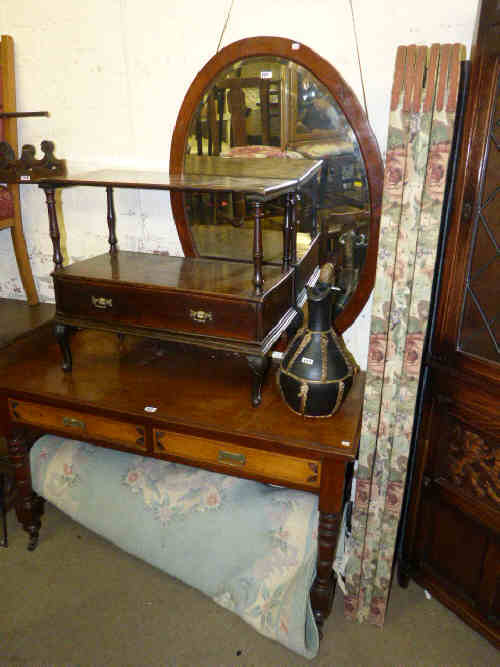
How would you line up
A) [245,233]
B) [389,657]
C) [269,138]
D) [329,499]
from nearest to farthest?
1. [329,499]
2. [389,657]
3. [269,138]
4. [245,233]

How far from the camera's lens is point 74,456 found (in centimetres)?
235

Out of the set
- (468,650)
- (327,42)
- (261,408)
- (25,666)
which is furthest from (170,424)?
(327,42)

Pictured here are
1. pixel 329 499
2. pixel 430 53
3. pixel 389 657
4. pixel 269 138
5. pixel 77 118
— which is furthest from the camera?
pixel 77 118

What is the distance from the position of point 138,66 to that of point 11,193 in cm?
89

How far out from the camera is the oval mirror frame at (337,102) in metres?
2.02

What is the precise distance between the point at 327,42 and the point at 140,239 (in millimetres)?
1177

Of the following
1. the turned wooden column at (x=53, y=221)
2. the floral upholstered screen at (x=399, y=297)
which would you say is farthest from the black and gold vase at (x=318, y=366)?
the turned wooden column at (x=53, y=221)

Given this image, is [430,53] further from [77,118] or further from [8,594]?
[8,594]

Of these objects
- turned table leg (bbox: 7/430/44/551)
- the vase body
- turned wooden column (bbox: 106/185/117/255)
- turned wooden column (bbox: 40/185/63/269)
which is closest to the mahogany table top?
turned wooden column (bbox: 40/185/63/269)

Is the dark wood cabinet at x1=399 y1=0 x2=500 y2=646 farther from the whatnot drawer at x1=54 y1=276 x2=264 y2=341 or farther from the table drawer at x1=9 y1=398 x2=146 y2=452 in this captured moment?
the table drawer at x1=9 y1=398 x2=146 y2=452

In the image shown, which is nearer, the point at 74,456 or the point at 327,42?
the point at 327,42

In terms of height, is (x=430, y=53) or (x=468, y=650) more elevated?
(x=430, y=53)

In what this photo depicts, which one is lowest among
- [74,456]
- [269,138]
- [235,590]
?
[235,590]

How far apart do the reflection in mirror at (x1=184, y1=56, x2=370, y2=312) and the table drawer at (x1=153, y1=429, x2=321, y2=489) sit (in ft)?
2.42
